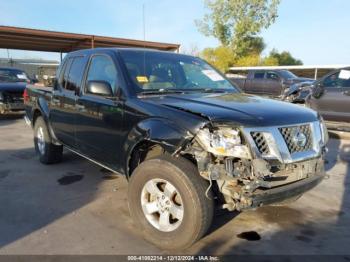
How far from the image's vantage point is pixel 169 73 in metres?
4.45

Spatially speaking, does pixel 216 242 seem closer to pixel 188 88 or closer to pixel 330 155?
pixel 188 88

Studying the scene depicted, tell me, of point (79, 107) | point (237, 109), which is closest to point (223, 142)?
point (237, 109)

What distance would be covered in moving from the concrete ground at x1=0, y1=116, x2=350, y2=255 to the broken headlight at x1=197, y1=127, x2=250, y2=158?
3.23 feet

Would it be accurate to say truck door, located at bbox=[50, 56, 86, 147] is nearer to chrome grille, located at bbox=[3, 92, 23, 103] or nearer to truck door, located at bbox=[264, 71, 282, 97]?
chrome grille, located at bbox=[3, 92, 23, 103]

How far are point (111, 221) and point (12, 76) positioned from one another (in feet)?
37.2

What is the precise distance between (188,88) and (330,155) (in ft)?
14.0

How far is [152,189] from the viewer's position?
135 inches

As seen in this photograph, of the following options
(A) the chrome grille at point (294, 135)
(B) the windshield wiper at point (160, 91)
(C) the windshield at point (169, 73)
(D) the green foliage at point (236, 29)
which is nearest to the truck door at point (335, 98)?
(C) the windshield at point (169, 73)

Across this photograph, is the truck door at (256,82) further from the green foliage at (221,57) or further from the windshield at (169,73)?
the green foliage at (221,57)

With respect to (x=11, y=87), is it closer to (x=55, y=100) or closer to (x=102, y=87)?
(x=55, y=100)

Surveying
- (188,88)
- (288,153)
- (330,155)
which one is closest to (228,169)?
(288,153)

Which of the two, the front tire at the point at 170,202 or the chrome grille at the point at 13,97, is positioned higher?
the chrome grille at the point at 13,97

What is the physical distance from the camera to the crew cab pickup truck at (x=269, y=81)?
17161 millimetres

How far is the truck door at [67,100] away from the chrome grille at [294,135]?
2918 millimetres
